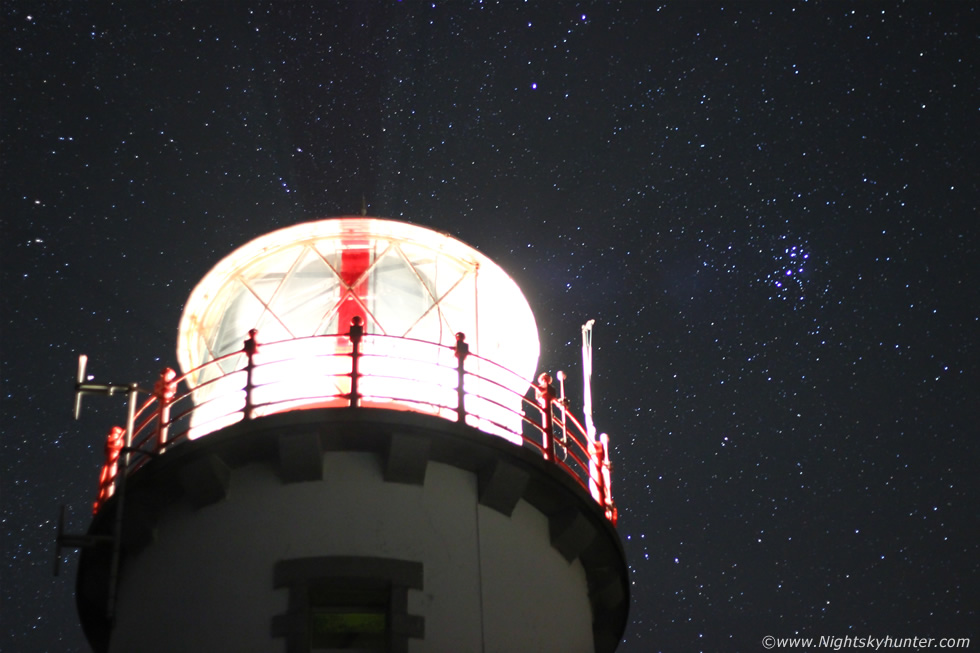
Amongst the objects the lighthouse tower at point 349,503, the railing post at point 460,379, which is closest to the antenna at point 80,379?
the lighthouse tower at point 349,503

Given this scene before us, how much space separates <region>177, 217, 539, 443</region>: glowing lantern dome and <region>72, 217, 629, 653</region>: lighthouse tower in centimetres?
4

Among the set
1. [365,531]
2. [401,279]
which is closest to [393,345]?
[401,279]

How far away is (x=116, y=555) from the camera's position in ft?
35.8

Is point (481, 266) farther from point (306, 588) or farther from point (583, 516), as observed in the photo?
point (306, 588)

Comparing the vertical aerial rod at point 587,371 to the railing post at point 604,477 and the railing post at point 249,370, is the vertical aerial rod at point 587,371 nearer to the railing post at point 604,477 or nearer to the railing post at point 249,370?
the railing post at point 604,477

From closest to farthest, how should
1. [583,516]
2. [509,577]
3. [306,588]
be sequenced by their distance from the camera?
[306,588] < [509,577] < [583,516]

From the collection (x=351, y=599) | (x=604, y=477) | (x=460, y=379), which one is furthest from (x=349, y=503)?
(x=604, y=477)

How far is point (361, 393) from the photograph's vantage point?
11570 millimetres

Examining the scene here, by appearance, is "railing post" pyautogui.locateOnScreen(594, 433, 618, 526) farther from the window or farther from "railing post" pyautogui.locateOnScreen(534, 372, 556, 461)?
the window

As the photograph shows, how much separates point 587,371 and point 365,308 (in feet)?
9.03

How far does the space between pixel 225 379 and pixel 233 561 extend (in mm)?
Result: 2335

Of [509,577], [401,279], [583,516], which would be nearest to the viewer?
[509,577]

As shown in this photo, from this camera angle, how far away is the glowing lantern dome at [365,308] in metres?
12.6

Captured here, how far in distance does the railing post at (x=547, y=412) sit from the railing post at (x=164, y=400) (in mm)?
3679
